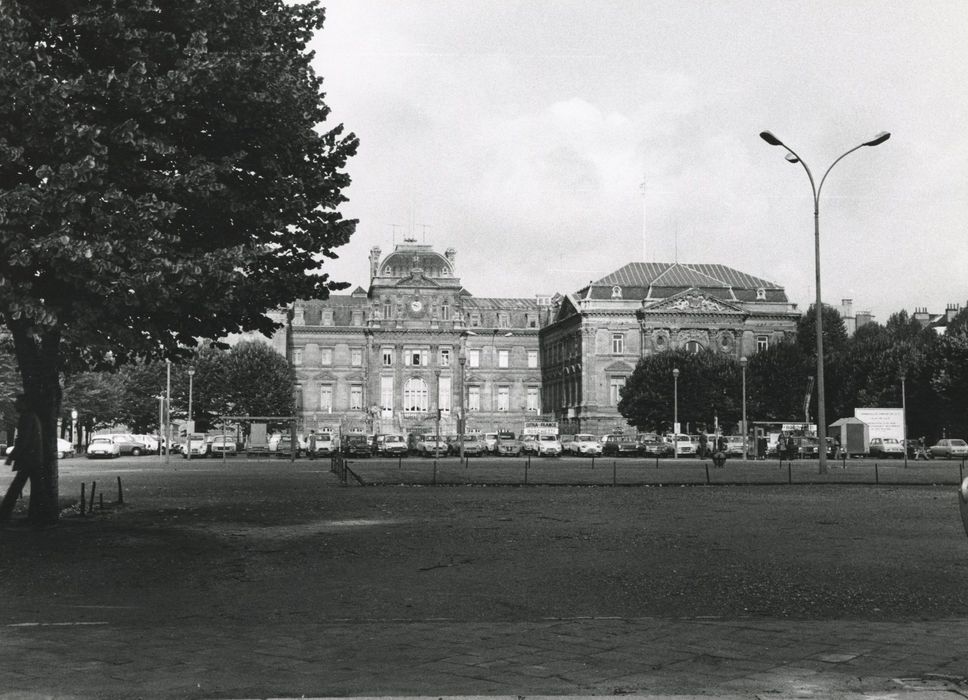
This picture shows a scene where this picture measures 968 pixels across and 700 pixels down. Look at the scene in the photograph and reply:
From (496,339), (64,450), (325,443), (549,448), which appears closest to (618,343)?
(496,339)

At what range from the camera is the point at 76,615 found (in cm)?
926

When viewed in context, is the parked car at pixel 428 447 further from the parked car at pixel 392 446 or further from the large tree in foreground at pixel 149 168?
the large tree in foreground at pixel 149 168

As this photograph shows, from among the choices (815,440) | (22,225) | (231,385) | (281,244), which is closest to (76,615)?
(22,225)

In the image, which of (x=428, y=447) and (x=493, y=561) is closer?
(x=493, y=561)

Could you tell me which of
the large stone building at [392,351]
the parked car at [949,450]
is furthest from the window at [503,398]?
the parked car at [949,450]

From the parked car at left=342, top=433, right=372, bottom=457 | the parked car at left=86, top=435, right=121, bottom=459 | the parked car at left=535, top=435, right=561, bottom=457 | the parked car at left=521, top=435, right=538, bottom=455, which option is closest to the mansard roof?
the parked car at left=521, top=435, right=538, bottom=455

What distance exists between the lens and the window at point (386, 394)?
117 m

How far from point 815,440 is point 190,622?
64.5m

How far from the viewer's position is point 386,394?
386 ft

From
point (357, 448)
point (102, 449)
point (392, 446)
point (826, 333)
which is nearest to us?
point (102, 449)

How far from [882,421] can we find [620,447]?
18181 millimetres

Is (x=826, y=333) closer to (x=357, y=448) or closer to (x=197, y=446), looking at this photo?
(x=357, y=448)

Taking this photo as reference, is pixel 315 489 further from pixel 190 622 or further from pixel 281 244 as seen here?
pixel 190 622

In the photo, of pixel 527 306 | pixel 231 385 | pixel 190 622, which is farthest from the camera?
pixel 527 306
